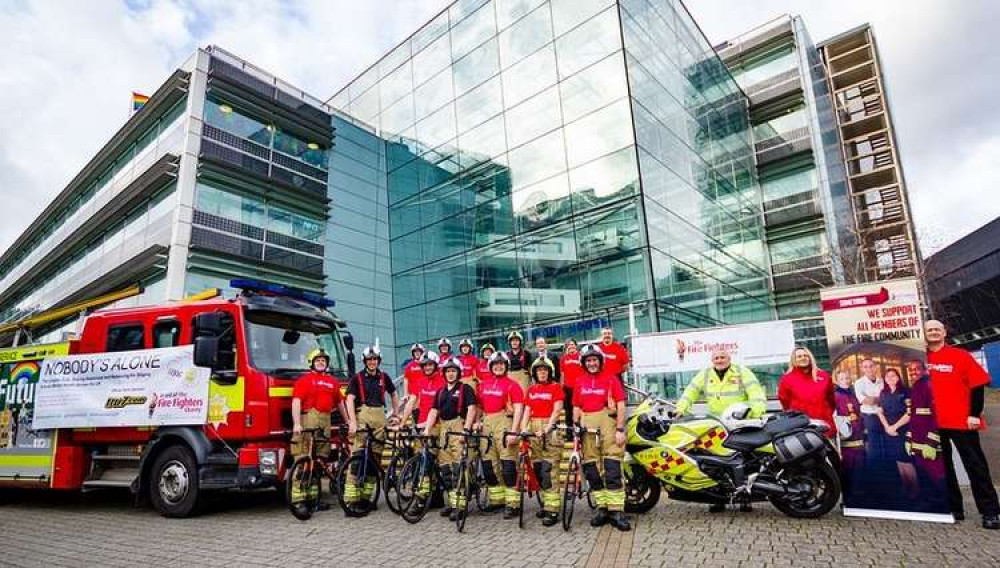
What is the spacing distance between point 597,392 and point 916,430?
3234 mm

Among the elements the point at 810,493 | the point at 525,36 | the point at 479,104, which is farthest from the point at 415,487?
the point at 525,36

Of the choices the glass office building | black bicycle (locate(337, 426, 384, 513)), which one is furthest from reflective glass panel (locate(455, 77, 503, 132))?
black bicycle (locate(337, 426, 384, 513))

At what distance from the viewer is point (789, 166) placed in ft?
104

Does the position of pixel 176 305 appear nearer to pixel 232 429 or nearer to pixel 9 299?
pixel 232 429

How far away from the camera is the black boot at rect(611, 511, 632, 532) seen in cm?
568

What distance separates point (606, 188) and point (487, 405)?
1282 centimetres

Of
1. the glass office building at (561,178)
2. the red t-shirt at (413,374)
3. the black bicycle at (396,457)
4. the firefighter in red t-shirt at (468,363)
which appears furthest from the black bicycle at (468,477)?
the glass office building at (561,178)

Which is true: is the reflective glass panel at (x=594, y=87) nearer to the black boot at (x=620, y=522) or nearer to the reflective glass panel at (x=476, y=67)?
the reflective glass panel at (x=476, y=67)

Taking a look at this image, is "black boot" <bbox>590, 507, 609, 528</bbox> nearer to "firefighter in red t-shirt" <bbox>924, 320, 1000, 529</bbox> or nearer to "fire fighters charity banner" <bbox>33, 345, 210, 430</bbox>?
"firefighter in red t-shirt" <bbox>924, 320, 1000, 529</bbox>

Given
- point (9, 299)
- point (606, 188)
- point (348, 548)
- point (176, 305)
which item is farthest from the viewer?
point (9, 299)

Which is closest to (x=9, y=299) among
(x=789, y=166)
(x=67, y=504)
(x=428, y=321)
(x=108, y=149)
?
(x=108, y=149)

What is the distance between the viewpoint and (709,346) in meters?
10.2

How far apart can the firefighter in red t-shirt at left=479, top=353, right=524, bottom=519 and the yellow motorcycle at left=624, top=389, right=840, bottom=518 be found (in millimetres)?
1428

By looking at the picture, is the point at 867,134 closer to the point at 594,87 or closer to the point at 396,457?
the point at 594,87
